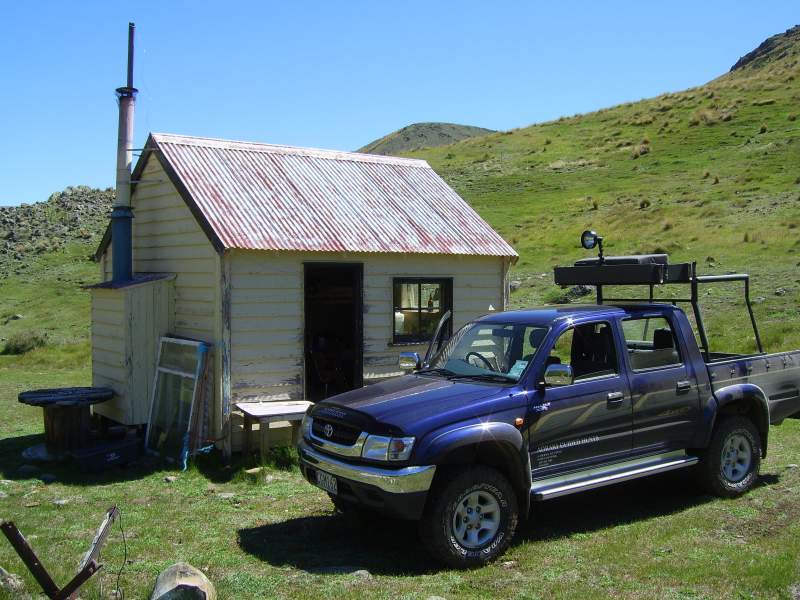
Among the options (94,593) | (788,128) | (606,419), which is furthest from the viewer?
(788,128)

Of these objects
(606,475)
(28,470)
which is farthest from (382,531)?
(28,470)

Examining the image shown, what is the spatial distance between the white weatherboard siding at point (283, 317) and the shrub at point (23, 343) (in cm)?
1484

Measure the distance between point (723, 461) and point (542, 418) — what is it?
8.37 feet

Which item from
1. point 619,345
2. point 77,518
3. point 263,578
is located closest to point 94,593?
point 263,578

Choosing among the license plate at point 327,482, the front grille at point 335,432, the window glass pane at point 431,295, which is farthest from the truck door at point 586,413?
the window glass pane at point 431,295

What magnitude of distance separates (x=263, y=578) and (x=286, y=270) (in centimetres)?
532

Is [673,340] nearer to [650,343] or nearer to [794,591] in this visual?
[650,343]

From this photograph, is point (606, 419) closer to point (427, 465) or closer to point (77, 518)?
point (427, 465)

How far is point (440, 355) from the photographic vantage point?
24.8 feet

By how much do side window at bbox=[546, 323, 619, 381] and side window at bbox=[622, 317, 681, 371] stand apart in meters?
0.19

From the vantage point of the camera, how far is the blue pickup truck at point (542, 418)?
Result: 590 cm

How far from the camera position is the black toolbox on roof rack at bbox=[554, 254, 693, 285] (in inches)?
305

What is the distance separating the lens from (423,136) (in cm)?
15750

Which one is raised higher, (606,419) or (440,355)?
(440,355)
